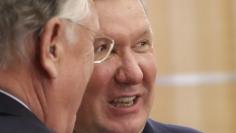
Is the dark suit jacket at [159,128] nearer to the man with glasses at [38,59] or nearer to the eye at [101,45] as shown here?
the eye at [101,45]

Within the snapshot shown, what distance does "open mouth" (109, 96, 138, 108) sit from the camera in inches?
84.1

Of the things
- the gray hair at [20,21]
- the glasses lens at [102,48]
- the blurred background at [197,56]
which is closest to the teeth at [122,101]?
the glasses lens at [102,48]

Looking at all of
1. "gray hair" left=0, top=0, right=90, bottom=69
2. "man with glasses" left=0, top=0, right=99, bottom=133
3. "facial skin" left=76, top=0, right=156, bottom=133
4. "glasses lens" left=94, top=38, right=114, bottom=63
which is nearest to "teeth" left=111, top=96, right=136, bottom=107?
"facial skin" left=76, top=0, right=156, bottom=133

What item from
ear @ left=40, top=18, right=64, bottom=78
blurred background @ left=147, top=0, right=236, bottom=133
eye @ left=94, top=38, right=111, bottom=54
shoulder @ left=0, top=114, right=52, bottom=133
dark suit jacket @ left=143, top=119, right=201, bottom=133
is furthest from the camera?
blurred background @ left=147, top=0, right=236, bottom=133

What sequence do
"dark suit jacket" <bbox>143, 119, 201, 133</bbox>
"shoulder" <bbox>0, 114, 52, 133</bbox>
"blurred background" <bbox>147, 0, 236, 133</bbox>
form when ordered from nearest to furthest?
"shoulder" <bbox>0, 114, 52, 133</bbox> < "dark suit jacket" <bbox>143, 119, 201, 133</bbox> < "blurred background" <bbox>147, 0, 236, 133</bbox>

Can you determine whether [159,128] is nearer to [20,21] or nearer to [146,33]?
[146,33]

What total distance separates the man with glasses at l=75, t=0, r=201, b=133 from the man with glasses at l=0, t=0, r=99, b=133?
456 mm

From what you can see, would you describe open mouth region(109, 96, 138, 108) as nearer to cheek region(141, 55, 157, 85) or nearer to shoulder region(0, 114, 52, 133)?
cheek region(141, 55, 157, 85)

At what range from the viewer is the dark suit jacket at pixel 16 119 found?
4.72 ft

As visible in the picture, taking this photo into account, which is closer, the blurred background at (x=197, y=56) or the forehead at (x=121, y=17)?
the forehead at (x=121, y=17)

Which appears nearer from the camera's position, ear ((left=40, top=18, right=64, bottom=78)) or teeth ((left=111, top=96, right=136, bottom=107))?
ear ((left=40, top=18, right=64, bottom=78))

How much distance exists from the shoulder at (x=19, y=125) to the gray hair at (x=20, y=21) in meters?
0.14

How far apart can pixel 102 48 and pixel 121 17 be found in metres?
0.12

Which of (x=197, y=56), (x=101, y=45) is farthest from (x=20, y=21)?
(x=197, y=56)
